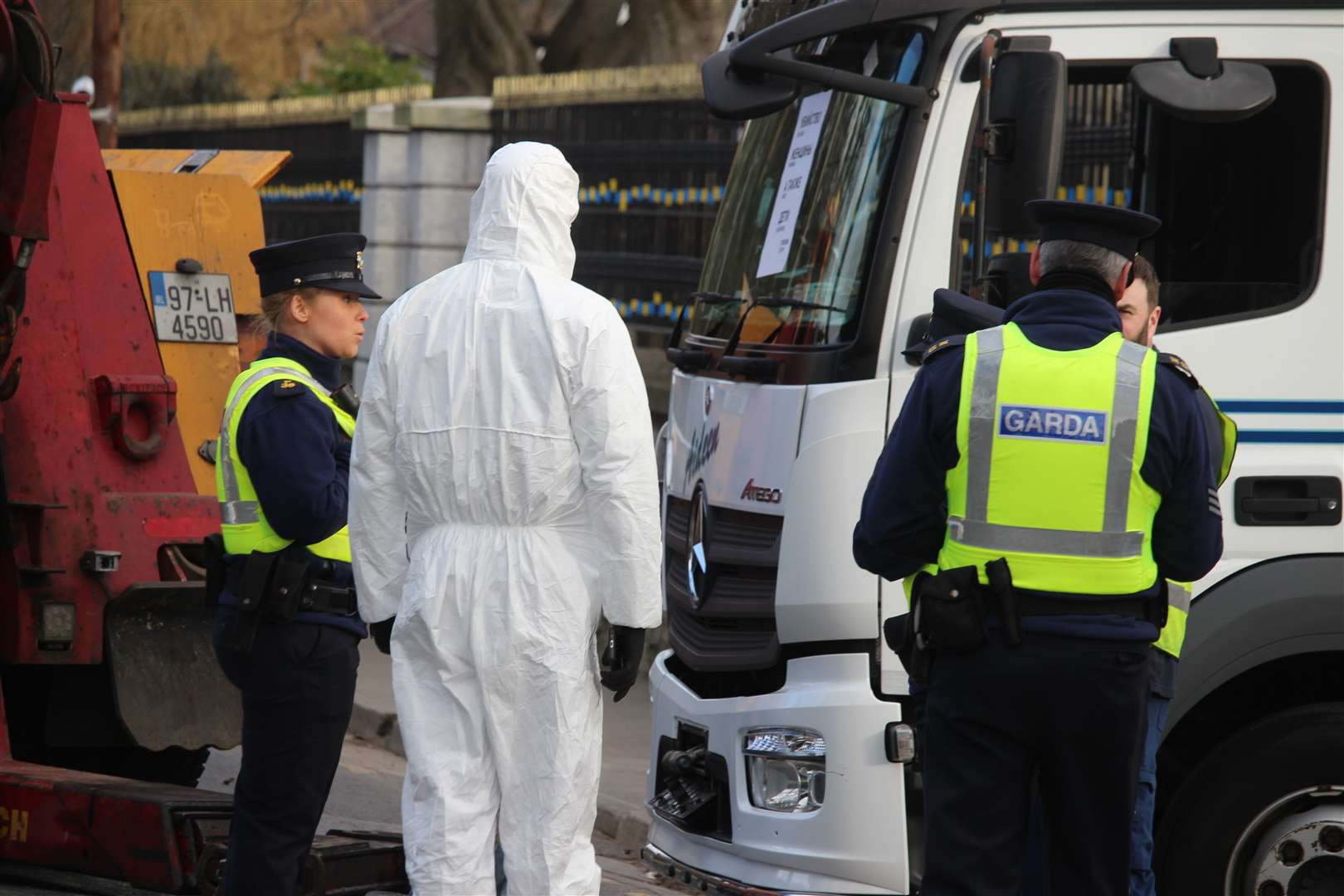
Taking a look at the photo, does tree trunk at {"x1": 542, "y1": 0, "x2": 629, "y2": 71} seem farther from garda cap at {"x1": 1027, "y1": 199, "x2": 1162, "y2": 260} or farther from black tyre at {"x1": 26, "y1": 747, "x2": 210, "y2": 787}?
garda cap at {"x1": 1027, "y1": 199, "x2": 1162, "y2": 260}

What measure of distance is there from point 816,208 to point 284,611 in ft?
5.56

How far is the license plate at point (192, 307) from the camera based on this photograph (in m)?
6.42

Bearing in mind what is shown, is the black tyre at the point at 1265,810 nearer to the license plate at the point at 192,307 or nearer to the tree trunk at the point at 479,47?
the license plate at the point at 192,307

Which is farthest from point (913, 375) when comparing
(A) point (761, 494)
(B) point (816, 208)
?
(B) point (816, 208)

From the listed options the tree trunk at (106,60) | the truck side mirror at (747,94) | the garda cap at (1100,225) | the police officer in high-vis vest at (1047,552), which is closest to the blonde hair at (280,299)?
the truck side mirror at (747,94)

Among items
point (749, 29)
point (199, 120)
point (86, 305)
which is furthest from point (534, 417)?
point (199, 120)

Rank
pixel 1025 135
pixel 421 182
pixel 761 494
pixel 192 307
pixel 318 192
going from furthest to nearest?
1. pixel 318 192
2. pixel 421 182
3. pixel 192 307
4. pixel 761 494
5. pixel 1025 135

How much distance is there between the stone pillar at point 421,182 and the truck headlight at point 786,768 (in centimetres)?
858

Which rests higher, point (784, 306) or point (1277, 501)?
point (784, 306)

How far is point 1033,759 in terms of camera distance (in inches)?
153

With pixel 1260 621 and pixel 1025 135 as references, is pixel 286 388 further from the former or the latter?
pixel 1260 621

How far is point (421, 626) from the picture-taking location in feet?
13.0

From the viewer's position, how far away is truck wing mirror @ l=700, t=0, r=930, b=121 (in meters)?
4.49

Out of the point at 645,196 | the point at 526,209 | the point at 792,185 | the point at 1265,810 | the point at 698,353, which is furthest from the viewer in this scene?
the point at 645,196
